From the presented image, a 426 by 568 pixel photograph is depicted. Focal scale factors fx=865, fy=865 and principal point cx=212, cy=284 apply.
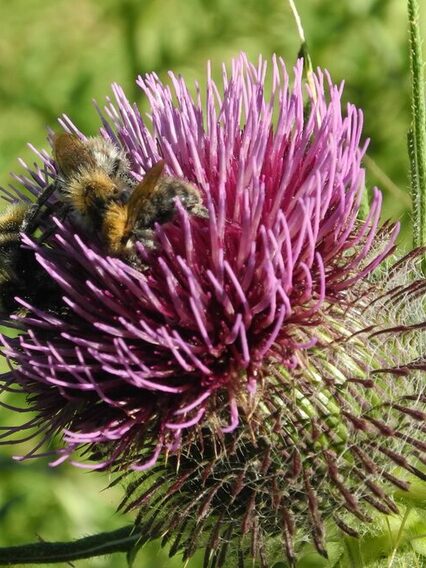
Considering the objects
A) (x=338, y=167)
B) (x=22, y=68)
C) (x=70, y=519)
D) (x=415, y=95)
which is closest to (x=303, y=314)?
(x=338, y=167)

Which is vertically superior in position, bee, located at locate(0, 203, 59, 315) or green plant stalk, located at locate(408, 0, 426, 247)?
green plant stalk, located at locate(408, 0, 426, 247)

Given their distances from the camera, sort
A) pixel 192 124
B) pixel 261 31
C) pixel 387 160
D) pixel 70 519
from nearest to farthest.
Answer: pixel 192 124
pixel 70 519
pixel 387 160
pixel 261 31

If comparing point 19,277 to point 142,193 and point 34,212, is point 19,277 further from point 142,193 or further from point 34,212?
point 142,193

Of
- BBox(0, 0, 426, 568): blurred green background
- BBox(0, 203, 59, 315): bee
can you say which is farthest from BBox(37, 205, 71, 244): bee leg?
BBox(0, 0, 426, 568): blurred green background

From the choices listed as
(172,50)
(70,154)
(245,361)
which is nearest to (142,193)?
(70,154)

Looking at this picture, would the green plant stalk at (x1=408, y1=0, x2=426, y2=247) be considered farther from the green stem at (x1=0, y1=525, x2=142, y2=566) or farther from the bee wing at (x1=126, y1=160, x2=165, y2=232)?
the green stem at (x1=0, y1=525, x2=142, y2=566)

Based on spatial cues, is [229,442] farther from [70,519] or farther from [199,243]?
[70,519]
